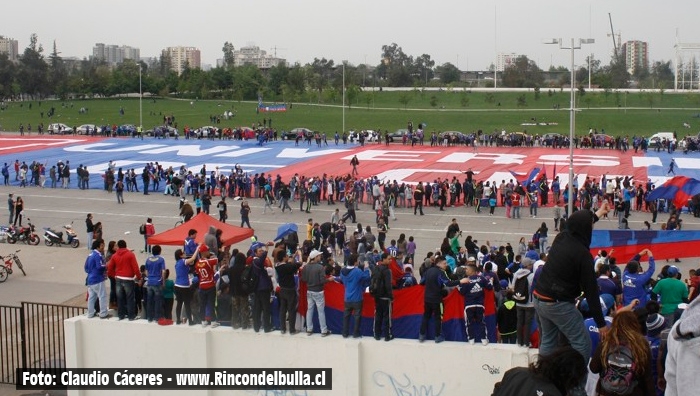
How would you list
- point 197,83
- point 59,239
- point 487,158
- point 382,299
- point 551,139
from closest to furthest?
point 382,299 < point 59,239 < point 487,158 < point 551,139 < point 197,83

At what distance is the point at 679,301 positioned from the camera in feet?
34.6

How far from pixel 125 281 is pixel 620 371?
8849 millimetres

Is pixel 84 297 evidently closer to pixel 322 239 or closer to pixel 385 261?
pixel 322 239

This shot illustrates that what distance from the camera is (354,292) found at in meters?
11.4

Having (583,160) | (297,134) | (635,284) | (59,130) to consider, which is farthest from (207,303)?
(59,130)

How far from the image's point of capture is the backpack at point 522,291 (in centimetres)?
1021

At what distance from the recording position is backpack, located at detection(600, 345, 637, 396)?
210 inches

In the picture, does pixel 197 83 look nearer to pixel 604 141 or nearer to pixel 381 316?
pixel 604 141

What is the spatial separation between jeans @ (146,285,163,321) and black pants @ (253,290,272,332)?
64.5 inches

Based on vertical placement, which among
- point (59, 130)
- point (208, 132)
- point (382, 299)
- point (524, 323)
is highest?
point (59, 130)

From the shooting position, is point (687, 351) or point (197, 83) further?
point (197, 83)

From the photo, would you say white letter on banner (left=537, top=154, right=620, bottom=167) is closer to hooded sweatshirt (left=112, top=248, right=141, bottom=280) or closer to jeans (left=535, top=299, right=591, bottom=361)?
hooded sweatshirt (left=112, top=248, right=141, bottom=280)

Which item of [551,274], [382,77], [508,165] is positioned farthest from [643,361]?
[382,77]

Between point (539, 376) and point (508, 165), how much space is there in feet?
128
